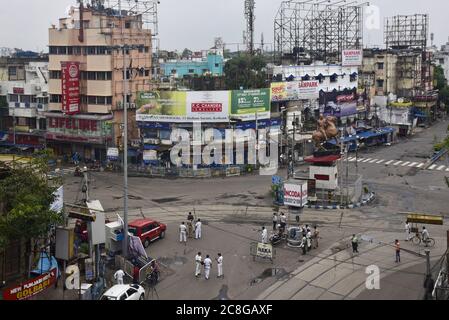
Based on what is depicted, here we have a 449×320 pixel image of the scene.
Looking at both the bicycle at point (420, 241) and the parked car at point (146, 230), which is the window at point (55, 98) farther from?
the bicycle at point (420, 241)

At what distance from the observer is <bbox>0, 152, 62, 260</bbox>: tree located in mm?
19812

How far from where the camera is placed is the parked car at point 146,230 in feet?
89.8

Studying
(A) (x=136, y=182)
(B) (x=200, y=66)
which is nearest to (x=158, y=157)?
(A) (x=136, y=182)

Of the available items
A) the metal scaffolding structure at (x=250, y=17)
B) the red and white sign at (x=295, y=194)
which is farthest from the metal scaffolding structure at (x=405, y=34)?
the red and white sign at (x=295, y=194)

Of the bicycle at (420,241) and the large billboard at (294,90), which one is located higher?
the large billboard at (294,90)

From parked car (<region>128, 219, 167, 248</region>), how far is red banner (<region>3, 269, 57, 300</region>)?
19.1 feet

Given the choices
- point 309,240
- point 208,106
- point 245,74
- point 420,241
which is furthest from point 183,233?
point 245,74

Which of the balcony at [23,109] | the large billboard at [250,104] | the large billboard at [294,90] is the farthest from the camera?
the large billboard at [294,90]

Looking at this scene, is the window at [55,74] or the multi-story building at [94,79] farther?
the window at [55,74]

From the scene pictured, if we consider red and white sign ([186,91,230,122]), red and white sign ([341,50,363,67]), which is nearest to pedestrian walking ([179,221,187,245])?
red and white sign ([186,91,230,122])

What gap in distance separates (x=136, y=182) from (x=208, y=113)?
9196mm

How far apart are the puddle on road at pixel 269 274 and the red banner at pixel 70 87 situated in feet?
114

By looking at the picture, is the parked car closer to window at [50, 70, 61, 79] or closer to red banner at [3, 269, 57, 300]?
red banner at [3, 269, 57, 300]

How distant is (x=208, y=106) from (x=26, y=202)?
101ft
